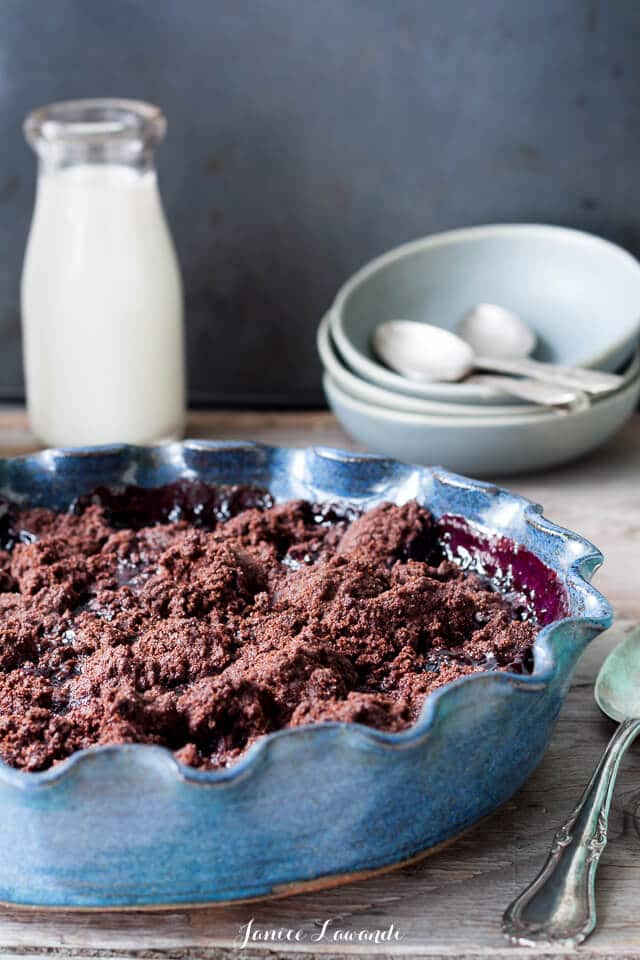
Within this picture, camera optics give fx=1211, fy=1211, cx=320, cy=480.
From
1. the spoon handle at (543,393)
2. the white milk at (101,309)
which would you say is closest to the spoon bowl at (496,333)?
the spoon handle at (543,393)

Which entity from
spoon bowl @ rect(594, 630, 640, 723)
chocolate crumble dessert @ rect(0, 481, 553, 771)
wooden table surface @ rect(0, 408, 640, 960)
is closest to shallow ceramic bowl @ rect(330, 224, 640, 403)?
chocolate crumble dessert @ rect(0, 481, 553, 771)

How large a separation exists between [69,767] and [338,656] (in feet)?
0.81

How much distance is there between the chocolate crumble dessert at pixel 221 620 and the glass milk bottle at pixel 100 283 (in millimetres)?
320

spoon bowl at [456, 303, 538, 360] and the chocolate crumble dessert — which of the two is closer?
the chocolate crumble dessert

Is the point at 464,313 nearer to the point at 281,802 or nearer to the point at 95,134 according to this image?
the point at 95,134

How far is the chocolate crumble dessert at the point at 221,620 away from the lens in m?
0.79

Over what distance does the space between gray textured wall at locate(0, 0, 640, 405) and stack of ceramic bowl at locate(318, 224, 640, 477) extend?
74 mm

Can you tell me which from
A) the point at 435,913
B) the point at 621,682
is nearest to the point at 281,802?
the point at 435,913

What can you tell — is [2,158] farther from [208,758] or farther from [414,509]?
[208,758]

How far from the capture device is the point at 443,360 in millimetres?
1491

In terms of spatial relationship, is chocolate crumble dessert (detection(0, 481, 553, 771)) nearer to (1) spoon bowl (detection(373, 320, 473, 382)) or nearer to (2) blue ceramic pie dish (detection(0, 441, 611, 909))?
(2) blue ceramic pie dish (detection(0, 441, 611, 909))

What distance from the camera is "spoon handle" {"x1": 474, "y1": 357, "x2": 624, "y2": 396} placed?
4.55 ft

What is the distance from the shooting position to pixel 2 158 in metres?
1.66

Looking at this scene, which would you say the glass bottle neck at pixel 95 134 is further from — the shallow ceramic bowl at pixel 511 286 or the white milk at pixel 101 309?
the shallow ceramic bowl at pixel 511 286
